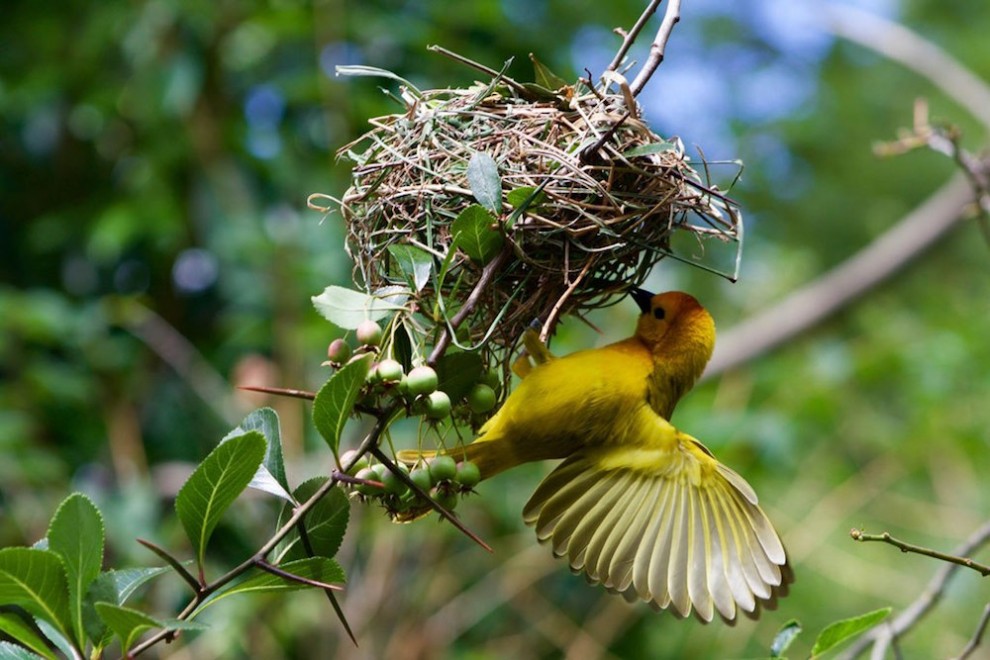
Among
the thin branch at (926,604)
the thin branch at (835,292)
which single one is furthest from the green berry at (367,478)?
the thin branch at (835,292)

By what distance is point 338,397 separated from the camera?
1800 millimetres

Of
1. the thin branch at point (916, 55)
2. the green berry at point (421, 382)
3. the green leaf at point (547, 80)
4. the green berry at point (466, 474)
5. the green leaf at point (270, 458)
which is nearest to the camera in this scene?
the green berry at point (421, 382)

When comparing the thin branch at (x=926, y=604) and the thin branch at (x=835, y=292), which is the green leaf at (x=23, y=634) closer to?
the thin branch at (x=926, y=604)

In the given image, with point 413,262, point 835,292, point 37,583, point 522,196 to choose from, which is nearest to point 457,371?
point 413,262

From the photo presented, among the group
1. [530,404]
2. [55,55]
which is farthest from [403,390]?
[55,55]

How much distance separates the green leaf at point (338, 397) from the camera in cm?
177

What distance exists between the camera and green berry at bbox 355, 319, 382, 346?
192 centimetres

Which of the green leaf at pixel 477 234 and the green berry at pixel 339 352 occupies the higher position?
the green leaf at pixel 477 234

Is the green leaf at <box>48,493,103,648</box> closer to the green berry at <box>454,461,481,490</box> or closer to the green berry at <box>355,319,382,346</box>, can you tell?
the green berry at <box>355,319,382,346</box>

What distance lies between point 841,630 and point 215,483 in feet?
3.88

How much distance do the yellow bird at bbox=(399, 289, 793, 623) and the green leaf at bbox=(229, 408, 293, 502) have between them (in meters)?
0.72

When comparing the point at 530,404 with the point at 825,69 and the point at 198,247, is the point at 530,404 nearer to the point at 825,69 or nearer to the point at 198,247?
the point at 198,247

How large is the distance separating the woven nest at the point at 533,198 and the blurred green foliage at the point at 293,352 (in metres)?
2.43

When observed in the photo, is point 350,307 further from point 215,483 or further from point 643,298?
point 643,298
